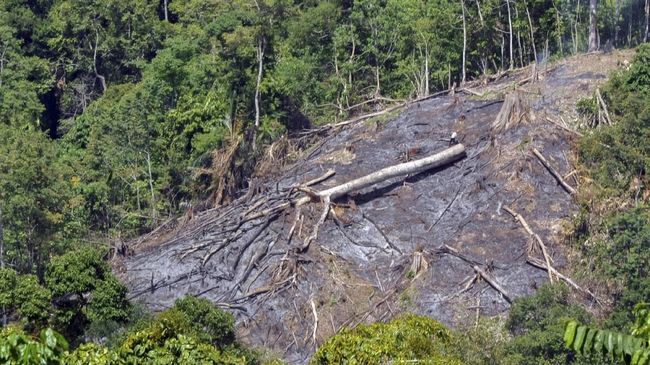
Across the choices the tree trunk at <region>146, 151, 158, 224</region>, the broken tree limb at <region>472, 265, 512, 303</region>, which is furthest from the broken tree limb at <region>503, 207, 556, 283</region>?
the tree trunk at <region>146, 151, 158, 224</region>

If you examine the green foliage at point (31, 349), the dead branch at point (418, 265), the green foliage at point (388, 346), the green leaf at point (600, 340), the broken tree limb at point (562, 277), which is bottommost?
the broken tree limb at point (562, 277)

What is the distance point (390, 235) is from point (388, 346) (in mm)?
13556

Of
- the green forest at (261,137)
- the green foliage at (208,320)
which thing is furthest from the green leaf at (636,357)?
the green foliage at (208,320)

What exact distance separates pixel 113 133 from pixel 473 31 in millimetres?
10914

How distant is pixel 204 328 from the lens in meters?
26.8

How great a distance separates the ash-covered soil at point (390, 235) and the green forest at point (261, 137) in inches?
45.1

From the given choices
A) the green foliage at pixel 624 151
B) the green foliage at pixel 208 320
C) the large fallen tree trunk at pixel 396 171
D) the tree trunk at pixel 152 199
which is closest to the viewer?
the green foliage at pixel 208 320

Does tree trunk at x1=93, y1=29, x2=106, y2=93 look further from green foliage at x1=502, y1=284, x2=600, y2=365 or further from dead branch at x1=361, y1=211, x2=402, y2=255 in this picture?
green foliage at x1=502, y1=284, x2=600, y2=365

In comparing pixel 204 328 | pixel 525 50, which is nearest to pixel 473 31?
pixel 525 50

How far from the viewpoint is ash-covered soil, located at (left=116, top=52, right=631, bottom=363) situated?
31203 millimetres

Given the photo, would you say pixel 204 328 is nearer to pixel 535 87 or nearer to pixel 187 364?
pixel 187 364

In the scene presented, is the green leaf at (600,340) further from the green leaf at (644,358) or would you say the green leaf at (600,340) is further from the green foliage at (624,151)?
the green foliage at (624,151)

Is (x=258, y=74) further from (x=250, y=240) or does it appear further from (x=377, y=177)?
(x=250, y=240)

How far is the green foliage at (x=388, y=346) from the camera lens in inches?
776
